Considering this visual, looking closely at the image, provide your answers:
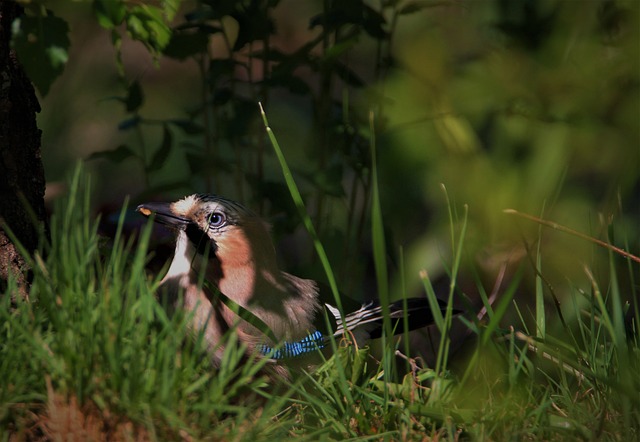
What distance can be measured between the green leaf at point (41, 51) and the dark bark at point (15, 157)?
0.36 m

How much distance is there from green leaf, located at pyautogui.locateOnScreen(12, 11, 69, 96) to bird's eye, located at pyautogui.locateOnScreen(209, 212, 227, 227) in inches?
36.0

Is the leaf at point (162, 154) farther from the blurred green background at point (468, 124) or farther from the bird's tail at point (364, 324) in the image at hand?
the bird's tail at point (364, 324)

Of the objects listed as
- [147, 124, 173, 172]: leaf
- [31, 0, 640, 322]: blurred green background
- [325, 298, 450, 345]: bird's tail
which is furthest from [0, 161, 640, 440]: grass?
[147, 124, 173, 172]: leaf

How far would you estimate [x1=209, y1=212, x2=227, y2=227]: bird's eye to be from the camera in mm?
2950

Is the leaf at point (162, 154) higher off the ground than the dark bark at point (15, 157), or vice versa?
the dark bark at point (15, 157)

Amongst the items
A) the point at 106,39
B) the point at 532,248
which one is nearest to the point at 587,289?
the point at 532,248

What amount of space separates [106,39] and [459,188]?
4.42m

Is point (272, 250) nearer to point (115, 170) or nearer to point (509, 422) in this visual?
point (509, 422)

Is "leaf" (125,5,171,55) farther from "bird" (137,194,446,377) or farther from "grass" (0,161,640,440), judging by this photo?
"bird" (137,194,446,377)

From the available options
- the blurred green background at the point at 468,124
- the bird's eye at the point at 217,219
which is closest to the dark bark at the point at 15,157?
the blurred green background at the point at 468,124

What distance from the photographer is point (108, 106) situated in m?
5.56

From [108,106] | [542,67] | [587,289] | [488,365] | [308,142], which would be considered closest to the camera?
[542,67]

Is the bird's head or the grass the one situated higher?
the grass

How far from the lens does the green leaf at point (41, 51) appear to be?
2100mm
